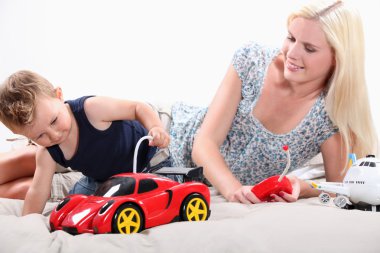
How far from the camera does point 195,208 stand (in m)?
1.38

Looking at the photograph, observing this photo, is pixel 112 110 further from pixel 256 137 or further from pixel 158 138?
pixel 256 137

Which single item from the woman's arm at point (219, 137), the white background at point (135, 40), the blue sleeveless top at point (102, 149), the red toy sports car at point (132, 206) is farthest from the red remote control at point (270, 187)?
the white background at point (135, 40)

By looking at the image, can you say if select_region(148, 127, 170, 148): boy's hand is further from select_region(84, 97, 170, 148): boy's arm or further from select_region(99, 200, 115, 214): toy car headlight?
select_region(99, 200, 115, 214): toy car headlight

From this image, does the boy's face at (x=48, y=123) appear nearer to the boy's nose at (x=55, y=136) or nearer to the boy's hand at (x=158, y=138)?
the boy's nose at (x=55, y=136)

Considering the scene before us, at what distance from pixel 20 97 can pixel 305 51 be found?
2.81 ft

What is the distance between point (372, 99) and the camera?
9.80ft

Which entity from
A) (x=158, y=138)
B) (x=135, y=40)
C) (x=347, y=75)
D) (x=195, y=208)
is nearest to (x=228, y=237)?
(x=195, y=208)

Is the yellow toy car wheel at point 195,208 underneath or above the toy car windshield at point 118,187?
underneath

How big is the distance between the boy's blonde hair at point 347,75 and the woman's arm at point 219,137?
310 millimetres

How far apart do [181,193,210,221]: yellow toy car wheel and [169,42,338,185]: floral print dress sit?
665 mm

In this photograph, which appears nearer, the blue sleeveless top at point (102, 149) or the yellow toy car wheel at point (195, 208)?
the yellow toy car wheel at point (195, 208)

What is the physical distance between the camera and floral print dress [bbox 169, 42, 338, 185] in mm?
1966

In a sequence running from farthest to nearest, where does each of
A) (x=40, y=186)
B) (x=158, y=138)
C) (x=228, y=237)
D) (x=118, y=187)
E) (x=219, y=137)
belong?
(x=219, y=137)
(x=40, y=186)
(x=158, y=138)
(x=118, y=187)
(x=228, y=237)

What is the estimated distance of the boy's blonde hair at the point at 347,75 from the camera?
1815mm
